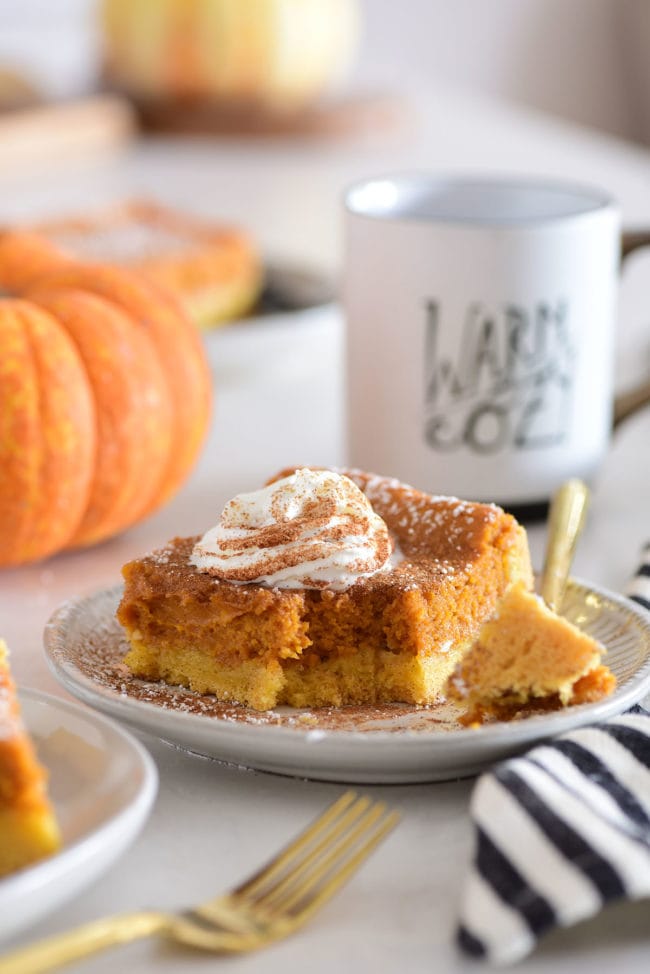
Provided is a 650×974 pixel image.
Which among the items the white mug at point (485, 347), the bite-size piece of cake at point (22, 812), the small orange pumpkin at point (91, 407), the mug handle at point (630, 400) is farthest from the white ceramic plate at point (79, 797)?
the mug handle at point (630, 400)

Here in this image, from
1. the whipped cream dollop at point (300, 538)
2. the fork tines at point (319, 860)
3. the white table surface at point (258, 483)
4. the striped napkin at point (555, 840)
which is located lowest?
the white table surface at point (258, 483)

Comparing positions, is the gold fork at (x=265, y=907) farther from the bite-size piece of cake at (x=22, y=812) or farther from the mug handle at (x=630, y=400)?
the mug handle at (x=630, y=400)

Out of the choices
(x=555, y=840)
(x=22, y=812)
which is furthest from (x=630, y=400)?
(x=22, y=812)

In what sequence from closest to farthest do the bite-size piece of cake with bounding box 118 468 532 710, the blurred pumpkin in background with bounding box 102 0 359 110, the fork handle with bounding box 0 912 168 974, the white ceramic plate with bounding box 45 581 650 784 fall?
the fork handle with bounding box 0 912 168 974 < the white ceramic plate with bounding box 45 581 650 784 < the bite-size piece of cake with bounding box 118 468 532 710 < the blurred pumpkin in background with bounding box 102 0 359 110

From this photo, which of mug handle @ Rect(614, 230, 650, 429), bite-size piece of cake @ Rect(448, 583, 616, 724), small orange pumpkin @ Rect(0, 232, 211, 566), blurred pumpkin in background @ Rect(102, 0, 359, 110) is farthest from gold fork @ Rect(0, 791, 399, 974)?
blurred pumpkin in background @ Rect(102, 0, 359, 110)

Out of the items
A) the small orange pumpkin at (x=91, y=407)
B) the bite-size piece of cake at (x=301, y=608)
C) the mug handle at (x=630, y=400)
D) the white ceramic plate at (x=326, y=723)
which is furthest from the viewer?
the mug handle at (x=630, y=400)

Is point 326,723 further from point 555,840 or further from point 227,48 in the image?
point 227,48

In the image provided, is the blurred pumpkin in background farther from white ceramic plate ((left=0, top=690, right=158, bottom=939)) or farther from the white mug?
white ceramic plate ((left=0, top=690, right=158, bottom=939))

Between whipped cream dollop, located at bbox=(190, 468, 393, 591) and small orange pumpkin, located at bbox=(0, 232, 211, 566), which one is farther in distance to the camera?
small orange pumpkin, located at bbox=(0, 232, 211, 566)
